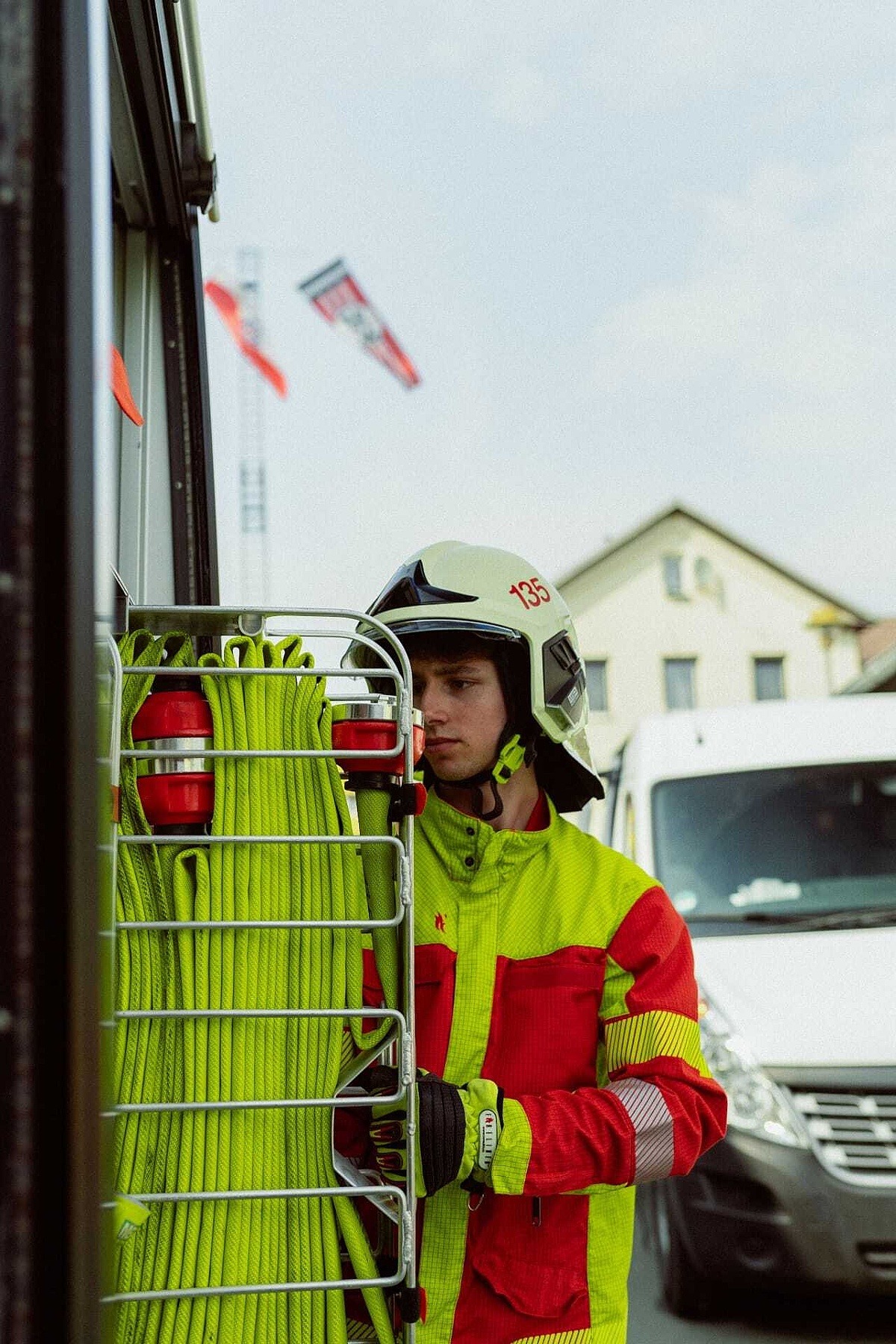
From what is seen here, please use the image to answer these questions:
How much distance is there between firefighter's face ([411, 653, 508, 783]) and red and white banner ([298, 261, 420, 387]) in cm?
2480

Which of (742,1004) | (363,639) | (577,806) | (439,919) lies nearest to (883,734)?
(742,1004)

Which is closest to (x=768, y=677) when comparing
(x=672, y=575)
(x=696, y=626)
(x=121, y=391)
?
(x=696, y=626)

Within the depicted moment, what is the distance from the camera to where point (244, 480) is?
25.8m

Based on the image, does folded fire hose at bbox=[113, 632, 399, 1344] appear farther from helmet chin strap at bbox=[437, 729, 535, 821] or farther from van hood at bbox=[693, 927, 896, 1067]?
van hood at bbox=[693, 927, 896, 1067]

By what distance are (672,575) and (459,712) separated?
128 feet

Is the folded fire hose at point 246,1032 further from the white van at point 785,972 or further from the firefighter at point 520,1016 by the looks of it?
the white van at point 785,972

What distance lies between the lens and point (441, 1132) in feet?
5.58

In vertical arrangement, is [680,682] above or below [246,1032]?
above

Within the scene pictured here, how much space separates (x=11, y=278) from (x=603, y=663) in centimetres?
3935

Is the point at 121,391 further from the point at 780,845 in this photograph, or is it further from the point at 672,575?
the point at 672,575

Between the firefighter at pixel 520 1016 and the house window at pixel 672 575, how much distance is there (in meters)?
38.8

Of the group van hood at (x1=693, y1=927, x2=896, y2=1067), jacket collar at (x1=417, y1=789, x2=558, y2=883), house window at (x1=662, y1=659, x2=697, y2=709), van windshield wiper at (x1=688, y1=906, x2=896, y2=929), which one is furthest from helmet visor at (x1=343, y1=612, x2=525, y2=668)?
house window at (x1=662, y1=659, x2=697, y2=709)

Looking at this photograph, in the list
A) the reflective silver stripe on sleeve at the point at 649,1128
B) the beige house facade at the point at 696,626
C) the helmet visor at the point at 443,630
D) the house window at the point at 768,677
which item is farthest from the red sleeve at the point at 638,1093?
the house window at the point at 768,677

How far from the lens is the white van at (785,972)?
14.4ft
